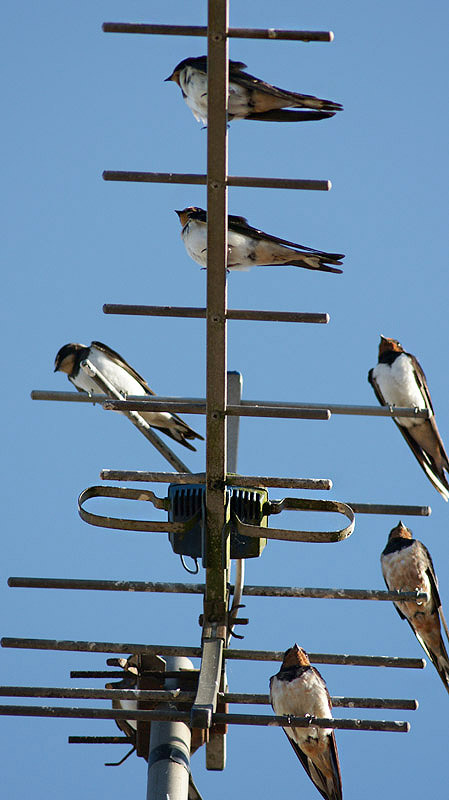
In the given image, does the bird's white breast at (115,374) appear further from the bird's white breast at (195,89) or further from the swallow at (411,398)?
the bird's white breast at (195,89)

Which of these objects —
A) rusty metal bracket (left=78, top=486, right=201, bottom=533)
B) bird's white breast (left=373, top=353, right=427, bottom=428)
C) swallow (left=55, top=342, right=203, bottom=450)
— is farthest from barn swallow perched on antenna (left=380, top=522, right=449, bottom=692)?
rusty metal bracket (left=78, top=486, right=201, bottom=533)

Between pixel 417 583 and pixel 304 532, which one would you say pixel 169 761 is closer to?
pixel 304 532

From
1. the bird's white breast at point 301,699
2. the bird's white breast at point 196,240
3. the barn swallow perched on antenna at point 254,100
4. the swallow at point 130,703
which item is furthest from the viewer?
the bird's white breast at point 196,240

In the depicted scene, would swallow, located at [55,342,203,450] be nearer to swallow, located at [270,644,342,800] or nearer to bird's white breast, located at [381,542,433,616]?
bird's white breast, located at [381,542,433,616]

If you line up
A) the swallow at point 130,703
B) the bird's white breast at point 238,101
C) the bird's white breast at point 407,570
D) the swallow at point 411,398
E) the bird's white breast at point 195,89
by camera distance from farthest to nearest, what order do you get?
the swallow at point 411,398
the bird's white breast at point 407,570
the bird's white breast at point 195,89
the bird's white breast at point 238,101
the swallow at point 130,703

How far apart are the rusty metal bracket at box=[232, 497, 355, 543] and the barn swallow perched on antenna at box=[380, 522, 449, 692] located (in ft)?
9.08

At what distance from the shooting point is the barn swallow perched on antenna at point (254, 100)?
5938 millimetres

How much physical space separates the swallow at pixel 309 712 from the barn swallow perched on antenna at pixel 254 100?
277 cm

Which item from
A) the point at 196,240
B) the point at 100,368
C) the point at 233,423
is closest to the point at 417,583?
the point at 233,423

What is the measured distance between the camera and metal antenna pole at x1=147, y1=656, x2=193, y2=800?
176 inches

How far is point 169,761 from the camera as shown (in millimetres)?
4578

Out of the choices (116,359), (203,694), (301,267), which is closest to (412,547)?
(301,267)

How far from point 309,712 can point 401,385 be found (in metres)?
3.86

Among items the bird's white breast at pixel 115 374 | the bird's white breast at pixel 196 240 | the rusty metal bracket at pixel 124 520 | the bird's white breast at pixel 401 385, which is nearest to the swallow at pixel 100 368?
the bird's white breast at pixel 115 374
